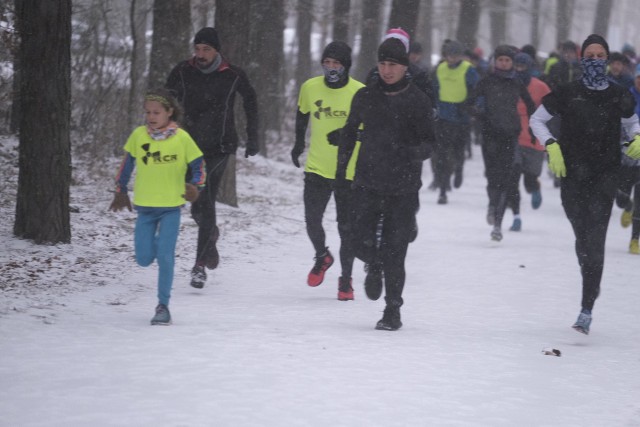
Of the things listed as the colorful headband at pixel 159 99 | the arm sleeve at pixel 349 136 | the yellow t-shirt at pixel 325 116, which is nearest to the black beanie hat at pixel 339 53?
the yellow t-shirt at pixel 325 116

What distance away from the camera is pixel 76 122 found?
17.2m

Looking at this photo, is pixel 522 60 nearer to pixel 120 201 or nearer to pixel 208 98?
pixel 208 98

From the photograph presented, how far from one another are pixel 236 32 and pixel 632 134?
8112mm

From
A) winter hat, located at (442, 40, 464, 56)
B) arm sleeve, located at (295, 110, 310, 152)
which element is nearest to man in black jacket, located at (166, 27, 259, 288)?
→ arm sleeve, located at (295, 110, 310, 152)

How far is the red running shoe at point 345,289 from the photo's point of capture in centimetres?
903

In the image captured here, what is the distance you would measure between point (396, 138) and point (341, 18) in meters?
15.3

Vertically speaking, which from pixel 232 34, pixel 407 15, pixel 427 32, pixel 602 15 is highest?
pixel 602 15

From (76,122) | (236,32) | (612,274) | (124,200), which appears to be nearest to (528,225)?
(612,274)

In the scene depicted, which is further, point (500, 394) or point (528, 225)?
point (528, 225)

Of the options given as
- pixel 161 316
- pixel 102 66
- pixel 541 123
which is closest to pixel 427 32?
pixel 102 66

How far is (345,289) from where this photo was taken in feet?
29.7

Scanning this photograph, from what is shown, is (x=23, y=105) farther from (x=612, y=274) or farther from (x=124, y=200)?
(x=612, y=274)

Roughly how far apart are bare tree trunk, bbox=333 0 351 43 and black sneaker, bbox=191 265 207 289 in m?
14.1

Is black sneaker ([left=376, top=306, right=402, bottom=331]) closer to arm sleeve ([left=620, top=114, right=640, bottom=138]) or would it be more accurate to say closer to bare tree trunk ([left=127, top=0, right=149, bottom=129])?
arm sleeve ([left=620, top=114, right=640, bottom=138])
